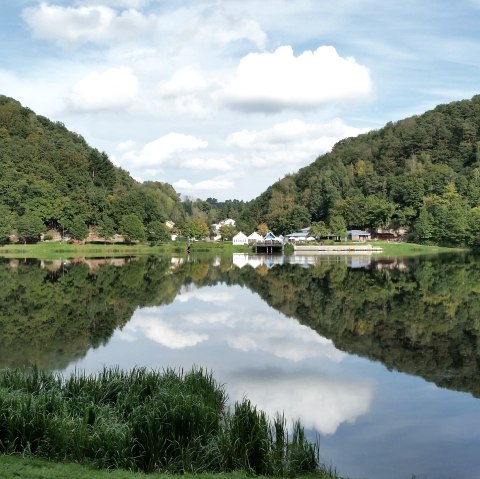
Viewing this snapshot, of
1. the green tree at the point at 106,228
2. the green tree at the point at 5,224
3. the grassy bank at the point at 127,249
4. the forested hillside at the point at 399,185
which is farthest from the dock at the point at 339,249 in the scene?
the green tree at the point at 5,224

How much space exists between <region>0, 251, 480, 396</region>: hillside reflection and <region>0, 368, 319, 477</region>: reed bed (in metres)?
4.58

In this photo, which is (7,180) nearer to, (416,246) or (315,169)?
(416,246)

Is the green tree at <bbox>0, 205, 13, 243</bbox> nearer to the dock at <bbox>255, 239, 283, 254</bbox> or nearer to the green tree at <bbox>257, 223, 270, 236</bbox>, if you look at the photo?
the dock at <bbox>255, 239, 283, 254</bbox>

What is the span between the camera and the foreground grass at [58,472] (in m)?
6.66

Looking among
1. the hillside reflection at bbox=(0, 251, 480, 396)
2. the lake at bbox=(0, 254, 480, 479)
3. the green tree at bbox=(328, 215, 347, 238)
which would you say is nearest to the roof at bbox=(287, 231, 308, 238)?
the green tree at bbox=(328, 215, 347, 238)

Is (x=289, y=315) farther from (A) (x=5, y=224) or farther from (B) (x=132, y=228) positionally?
(B) (x=132, y=228)

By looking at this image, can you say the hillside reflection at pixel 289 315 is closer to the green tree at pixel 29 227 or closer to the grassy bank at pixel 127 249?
the grassy bank at pixel 127 249

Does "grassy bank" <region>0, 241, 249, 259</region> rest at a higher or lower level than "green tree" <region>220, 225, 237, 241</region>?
lower

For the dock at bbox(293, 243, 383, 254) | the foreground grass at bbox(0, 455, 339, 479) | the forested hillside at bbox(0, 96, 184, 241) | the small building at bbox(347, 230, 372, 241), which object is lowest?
the foreground grass at bbox(0, 455, 339, 479)

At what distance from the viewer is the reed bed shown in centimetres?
754

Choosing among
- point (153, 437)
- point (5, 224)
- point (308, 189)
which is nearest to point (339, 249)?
point (5, 224)

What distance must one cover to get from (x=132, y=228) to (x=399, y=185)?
56796 millimetres

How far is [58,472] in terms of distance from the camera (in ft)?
22.3

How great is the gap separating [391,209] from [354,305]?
86.6 m
